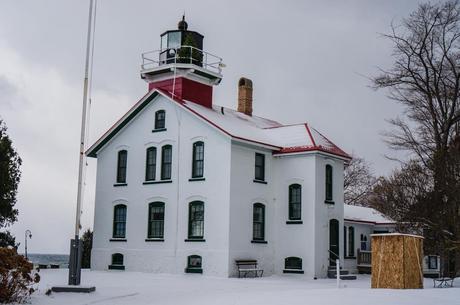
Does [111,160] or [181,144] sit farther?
[111,160]

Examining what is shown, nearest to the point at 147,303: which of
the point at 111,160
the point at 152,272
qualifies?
the point at 152,272

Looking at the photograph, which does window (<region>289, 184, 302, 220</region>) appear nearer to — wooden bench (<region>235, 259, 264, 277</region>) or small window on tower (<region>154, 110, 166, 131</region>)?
wooden bench (<region>235, 259, 264, 277</region>)

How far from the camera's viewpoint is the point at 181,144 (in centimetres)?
3250

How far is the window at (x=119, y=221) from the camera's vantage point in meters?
34.3

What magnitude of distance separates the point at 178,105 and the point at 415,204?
11.7 m

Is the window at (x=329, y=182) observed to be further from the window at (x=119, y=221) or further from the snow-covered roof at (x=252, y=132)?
the window at (x=119, y=221)

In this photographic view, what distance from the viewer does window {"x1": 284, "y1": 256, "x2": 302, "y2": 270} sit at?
3153 centimetres

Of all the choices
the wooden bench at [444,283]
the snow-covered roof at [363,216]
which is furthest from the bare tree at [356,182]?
the wooden bench at [444,283]

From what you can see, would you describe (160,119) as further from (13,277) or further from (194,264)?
(13,277)

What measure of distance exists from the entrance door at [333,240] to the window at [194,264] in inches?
241

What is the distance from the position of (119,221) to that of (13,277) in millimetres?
17473

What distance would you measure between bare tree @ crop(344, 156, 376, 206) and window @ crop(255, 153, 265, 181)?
27.1 metres

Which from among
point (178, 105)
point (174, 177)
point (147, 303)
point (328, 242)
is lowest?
point (147, 303)

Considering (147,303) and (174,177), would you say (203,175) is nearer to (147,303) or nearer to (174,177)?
(174,177)
